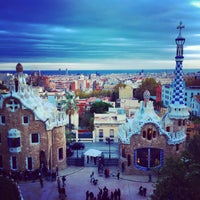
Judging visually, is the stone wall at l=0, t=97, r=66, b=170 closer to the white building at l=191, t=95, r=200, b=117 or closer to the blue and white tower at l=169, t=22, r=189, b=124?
the blue and white tower at l=169, t=22, r=189, b=124

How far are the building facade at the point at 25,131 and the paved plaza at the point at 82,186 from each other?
2567 mm

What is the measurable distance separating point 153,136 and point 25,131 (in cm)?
1431

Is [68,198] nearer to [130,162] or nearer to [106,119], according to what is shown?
[130,162]

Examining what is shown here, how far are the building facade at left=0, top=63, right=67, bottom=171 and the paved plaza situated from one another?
2.57 meters

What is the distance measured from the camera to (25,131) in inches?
1276

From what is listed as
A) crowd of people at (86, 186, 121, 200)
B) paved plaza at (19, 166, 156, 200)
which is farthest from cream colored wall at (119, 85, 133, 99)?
crowd of people at (86, 186, 121, 200)

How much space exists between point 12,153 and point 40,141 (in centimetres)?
331

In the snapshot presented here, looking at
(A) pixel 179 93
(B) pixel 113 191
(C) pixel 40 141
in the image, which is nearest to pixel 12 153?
(C) pixel 40 141

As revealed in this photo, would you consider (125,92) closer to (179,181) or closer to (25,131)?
(25,131)

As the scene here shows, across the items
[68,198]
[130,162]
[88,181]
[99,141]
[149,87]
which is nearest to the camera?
[68,198]

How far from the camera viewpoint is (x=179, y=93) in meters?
33.5

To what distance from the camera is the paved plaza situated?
91.5 ft

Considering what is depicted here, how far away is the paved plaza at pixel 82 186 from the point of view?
27875 millimetres

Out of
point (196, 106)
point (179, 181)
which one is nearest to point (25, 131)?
point (179, 181)
